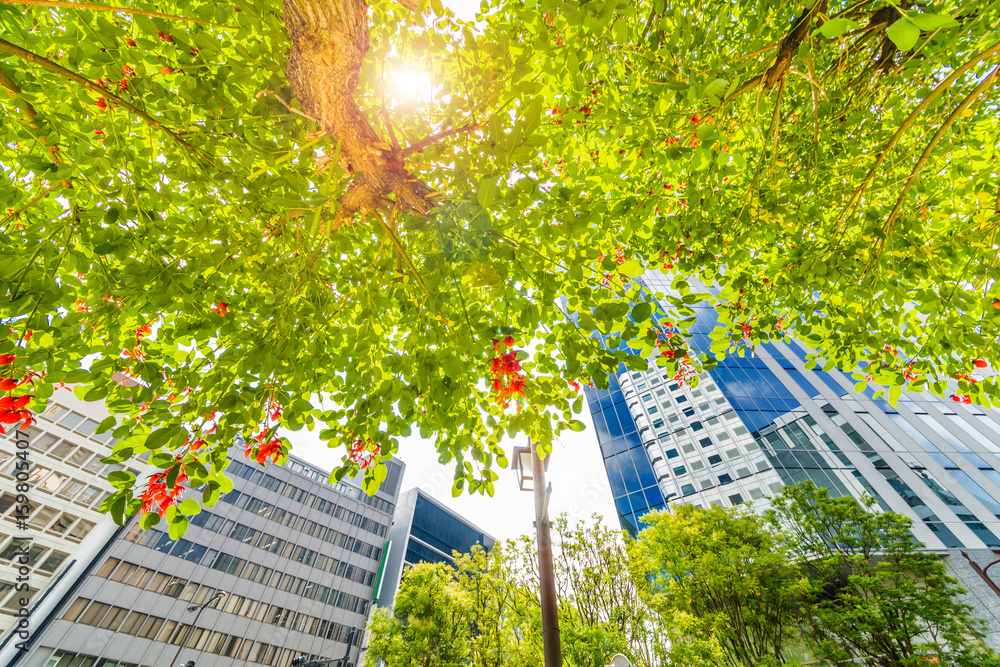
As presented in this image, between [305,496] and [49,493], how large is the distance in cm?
1498

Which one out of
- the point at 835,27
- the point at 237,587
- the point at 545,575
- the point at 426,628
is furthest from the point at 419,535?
the point at 835,27

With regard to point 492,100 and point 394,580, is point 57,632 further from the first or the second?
point 492,100

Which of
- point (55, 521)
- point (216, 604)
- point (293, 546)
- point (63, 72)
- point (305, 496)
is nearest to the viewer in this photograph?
point (63, 72)

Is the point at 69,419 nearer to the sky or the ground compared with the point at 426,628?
nearer to the sky

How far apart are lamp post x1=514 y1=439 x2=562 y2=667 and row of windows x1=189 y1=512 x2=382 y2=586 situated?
95.6 feet

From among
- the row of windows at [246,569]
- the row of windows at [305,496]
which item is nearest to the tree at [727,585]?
the row of windows at [305,496]

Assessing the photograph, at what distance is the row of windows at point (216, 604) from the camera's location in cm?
2167

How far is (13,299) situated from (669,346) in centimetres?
354

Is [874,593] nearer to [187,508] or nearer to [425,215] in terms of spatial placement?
[425,215]

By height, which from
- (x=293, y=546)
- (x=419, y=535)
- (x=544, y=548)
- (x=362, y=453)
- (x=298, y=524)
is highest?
(x=419, y=535)

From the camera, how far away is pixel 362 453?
2.75 metres

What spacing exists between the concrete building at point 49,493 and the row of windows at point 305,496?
7457 mm

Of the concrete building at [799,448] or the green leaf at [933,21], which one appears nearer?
the green leaf at [933,21]

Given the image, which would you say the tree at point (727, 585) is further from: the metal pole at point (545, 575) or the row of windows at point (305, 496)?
the row of windows at point (305, 496)
